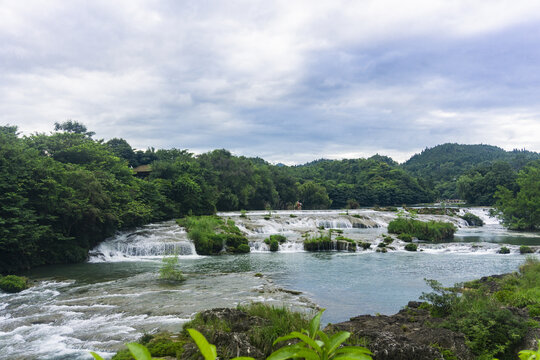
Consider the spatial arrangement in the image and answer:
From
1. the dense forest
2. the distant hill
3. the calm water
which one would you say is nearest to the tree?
the dense forest

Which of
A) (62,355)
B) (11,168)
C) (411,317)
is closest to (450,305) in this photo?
(411,317)

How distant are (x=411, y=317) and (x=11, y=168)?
825 inches

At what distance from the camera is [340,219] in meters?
42.1

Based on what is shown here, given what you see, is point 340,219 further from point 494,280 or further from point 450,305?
point 450,305

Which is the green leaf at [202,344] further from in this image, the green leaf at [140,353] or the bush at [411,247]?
the bush at [411,247]

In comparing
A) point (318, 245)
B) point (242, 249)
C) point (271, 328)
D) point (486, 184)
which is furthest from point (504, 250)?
point (486, 184)

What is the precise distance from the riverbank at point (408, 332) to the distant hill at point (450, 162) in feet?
286

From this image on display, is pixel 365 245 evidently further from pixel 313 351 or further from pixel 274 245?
pixel 313 351

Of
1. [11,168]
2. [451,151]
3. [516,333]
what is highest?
[451,151]

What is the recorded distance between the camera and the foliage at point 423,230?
31828 mm

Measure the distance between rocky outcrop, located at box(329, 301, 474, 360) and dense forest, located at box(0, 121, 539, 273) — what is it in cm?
1756

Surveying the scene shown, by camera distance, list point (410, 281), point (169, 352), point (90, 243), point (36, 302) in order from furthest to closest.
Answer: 1. point (90, 243)
2. point (410, 281)
3. point (36, 302)
4. point (169, 352)

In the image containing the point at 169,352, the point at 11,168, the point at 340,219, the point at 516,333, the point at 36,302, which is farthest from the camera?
the point at 340,219

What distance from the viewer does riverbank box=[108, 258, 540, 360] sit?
6.05m
